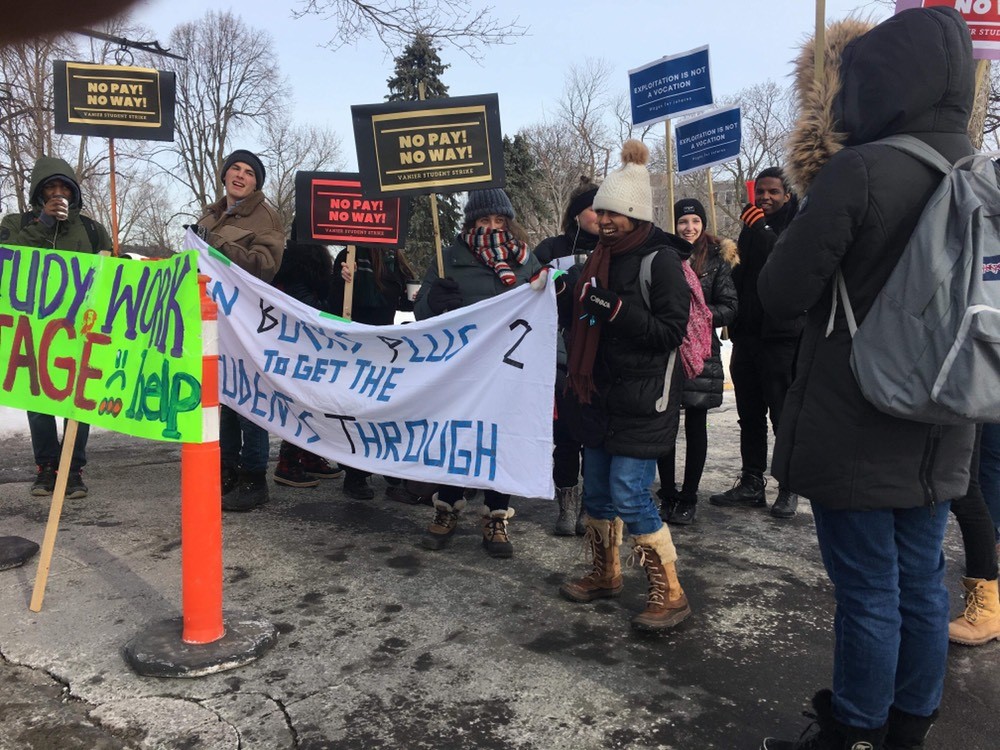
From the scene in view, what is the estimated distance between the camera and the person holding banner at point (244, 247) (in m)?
5.18

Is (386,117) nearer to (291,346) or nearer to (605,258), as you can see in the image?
(291,346)

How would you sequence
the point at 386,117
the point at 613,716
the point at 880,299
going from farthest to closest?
the point at 386,117 → the point at 613,716 → the point at 880,299

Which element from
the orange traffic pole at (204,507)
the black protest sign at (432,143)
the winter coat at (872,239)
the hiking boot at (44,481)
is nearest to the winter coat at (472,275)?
the black protest sign at (432,143)

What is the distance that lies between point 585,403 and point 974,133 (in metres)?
8.74

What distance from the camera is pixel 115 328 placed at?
338cm

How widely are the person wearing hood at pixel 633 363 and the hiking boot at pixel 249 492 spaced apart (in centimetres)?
258

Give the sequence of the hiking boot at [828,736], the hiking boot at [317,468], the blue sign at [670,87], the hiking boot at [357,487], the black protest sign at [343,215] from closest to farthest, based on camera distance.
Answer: the hiking boot at [828,736], the hiking boot at [357,487], the black protest sign at [343,215], the hiking boot at [317,468], the blue sign at [670,87]

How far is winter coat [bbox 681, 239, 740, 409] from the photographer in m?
5.02

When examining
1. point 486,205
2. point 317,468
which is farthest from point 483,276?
point 317,468

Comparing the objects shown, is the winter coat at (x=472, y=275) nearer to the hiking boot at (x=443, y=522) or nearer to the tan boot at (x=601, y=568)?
the hiking boot at (x=443, y=522)

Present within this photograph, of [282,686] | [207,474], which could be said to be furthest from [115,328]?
[282,686]

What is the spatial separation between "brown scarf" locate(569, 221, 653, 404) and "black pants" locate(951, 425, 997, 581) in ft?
5.16

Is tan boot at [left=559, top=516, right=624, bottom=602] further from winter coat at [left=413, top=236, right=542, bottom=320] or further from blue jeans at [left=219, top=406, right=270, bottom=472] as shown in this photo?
blue jeans at [left=219, top=406, right=270, bottom=472]

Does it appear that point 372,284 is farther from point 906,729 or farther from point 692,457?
point 906,729
